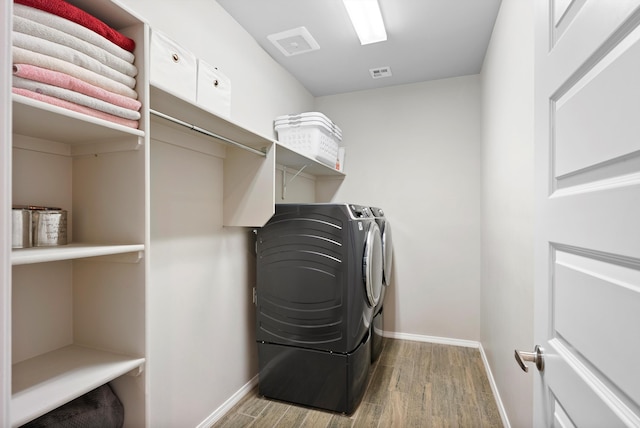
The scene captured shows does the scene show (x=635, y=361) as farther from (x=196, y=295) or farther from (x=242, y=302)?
(x=242, y=302)

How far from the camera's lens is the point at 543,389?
83cm

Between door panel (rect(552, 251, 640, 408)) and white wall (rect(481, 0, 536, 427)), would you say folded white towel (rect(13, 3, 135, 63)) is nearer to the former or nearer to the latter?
door panel (rect(552, 251, 640, 408))

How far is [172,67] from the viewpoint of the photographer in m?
1.38

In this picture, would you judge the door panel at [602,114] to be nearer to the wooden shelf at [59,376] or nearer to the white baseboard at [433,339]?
the wooden shelf at [59,376]

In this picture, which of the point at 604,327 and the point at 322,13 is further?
the point at 322,13

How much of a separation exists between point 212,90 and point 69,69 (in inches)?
30.4

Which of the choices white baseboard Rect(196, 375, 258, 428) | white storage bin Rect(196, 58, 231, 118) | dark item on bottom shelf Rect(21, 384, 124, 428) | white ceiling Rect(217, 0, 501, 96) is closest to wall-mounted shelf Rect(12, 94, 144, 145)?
white storage bin Rect(196, 58, 231, 118)

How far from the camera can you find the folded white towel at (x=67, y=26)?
84cm

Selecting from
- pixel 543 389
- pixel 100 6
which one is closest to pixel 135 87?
pixel 100 6

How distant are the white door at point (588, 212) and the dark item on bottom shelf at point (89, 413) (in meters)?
1.27

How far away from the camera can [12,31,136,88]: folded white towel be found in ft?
2.66

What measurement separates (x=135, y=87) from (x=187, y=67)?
0.41 metres

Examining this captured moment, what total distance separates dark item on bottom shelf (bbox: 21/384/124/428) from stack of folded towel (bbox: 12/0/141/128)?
0.89 m

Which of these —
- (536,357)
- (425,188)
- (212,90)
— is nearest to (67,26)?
(212,90)
